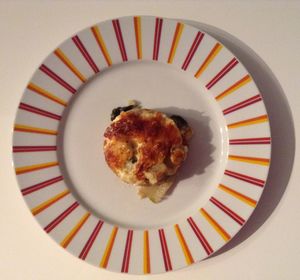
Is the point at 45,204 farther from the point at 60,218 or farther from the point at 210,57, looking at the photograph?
the point at 210,57

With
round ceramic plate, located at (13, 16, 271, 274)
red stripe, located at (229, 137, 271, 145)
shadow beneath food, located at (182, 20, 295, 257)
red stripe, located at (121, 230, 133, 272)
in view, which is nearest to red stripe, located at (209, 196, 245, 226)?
round ceramic plate, located at (13, 16, 271, 274)

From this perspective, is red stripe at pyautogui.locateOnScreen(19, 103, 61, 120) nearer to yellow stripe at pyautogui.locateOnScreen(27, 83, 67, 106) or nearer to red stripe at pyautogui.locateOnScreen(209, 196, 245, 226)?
yellow stripe at pyautogui.locateOnScreen(27, 83, 67, 106)

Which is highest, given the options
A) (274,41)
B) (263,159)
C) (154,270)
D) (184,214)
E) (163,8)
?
(163,8)

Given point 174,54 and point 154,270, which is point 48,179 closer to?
point 154,270

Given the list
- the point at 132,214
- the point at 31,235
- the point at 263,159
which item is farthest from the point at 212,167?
the point at 31,235

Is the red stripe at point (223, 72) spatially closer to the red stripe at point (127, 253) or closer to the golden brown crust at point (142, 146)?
the golden brown crust at point (142, 146)

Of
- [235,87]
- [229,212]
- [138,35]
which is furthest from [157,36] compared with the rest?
[229,212]
